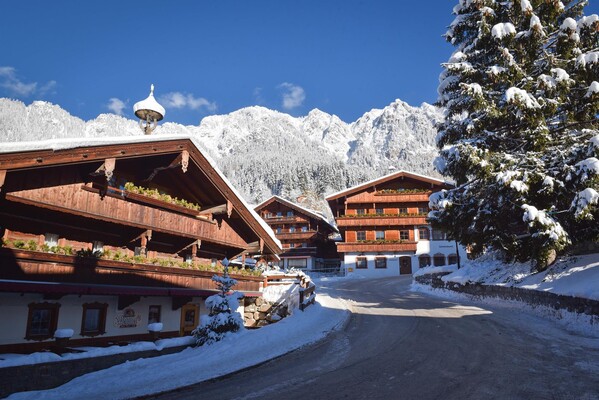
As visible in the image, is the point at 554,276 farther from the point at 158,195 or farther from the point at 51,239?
the point at 51,239

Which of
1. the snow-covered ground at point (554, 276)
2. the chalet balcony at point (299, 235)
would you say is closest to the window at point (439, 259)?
the chalet balcony at point (299, 235)

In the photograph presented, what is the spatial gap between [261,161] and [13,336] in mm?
137392

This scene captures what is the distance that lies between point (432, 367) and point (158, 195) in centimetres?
1270

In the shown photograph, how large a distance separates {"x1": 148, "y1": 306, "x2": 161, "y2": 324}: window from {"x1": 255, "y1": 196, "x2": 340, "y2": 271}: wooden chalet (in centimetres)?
4030

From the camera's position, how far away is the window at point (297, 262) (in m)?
58.1

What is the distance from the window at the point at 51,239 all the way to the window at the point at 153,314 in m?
4.61

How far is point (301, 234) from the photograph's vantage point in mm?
58500

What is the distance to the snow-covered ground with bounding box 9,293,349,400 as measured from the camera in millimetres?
8266

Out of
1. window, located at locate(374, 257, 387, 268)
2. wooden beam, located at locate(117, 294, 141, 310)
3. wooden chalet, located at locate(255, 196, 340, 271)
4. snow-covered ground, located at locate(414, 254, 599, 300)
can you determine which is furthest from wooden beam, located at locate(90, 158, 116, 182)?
wooden chalet, located at locate(255, 196, 340, 271)

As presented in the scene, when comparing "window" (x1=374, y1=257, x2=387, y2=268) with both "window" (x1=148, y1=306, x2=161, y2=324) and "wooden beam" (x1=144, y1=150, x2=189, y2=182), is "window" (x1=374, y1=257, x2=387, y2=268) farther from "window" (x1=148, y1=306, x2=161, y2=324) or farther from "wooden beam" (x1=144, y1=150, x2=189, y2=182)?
"wooden beam" (x1=144, y1=150, x2=189, y2=182)

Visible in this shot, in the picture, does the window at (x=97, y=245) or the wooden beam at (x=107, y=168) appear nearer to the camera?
the wooden beam at (x=107, y=168)

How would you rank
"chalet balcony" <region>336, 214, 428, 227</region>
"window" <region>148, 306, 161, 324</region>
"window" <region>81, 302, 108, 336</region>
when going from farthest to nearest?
"chalet balcony" <region>336, 214, 428, 227</region> → "window" <region>148, 306, 161, 324</region> → "window" <region>81, 302, 108, 336</region>

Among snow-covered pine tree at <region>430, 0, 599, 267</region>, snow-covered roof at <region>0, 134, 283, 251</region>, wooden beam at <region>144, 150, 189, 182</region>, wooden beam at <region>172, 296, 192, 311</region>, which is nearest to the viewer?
snow-covered roof at <region>0, 134, 283, 251</region>

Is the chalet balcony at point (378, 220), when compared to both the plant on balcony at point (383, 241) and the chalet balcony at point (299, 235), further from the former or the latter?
the chalet balcony at point (299, 235)
